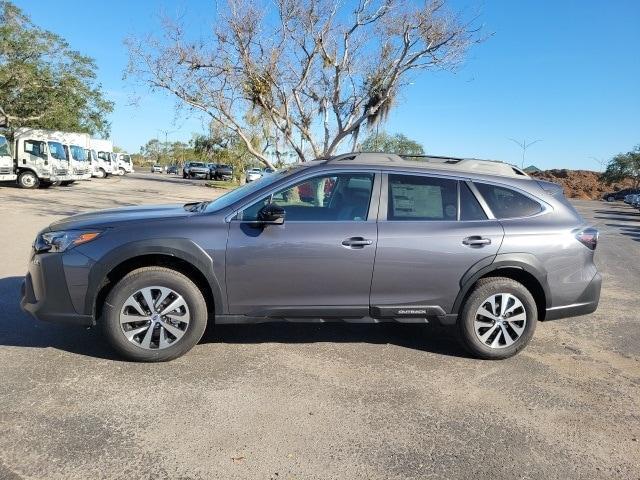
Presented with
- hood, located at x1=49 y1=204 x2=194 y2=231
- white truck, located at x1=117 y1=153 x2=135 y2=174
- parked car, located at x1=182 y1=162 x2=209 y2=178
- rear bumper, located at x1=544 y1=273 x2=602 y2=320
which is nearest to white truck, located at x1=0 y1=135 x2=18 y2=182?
hood, located at x1=49 y1=204 x2=194 y2=231

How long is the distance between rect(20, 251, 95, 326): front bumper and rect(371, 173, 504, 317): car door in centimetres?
230

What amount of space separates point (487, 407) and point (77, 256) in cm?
325

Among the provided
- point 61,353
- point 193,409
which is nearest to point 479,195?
point 193,409

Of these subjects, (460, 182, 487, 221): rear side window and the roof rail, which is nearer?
(460, 182, 487, 221): rear side window

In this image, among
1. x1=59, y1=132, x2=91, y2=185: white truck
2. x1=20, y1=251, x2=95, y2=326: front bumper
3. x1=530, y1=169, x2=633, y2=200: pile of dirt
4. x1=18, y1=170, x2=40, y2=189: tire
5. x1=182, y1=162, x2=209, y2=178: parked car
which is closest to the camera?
x1=20, y1=251, x2=95, y2=326: front bumper

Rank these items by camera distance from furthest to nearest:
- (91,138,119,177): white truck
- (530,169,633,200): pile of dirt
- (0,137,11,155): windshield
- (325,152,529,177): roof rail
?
(530,169,633,200): pile of dirt, (91,138,119,177): white truck, (0,137,11,155): windshield, (325,152,529,177): roof rail

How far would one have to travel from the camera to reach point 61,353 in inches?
157

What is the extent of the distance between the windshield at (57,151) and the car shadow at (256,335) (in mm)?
21164

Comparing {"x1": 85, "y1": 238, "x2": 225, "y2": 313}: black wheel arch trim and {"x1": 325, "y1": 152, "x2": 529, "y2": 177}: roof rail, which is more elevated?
{"x1": 325, "y1": 152, "x2": 529, "y2": 177}: roof rail

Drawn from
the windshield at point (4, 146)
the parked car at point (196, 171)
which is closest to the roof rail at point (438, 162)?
the windshield at point (4, 146)

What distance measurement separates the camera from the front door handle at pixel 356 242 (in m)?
3.93

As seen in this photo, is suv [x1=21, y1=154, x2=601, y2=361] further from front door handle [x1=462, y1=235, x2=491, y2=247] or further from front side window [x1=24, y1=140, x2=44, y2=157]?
front side window [x1=24, y1=140, x2=44, y2=157]

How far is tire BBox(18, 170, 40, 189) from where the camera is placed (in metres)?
22.5

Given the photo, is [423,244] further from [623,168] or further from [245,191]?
[623,168]
